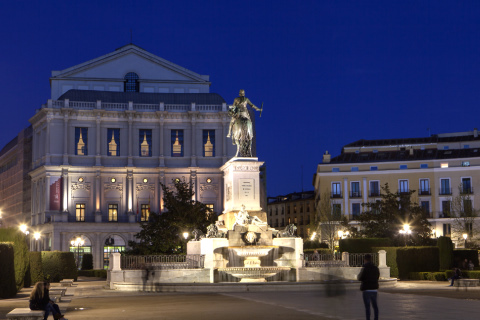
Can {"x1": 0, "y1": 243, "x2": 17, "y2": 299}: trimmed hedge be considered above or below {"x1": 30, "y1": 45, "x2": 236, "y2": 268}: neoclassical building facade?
below

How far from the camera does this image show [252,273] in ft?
116

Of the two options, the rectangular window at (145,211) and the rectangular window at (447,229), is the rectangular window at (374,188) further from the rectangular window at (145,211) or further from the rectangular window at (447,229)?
the rectangular window at (145,211)

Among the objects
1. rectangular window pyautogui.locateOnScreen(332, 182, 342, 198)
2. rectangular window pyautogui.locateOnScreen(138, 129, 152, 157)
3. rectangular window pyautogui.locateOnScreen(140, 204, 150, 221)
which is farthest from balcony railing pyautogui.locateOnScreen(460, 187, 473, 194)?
rectangular window pyautogui.locateOnScreen(138, 129, 152, 157)

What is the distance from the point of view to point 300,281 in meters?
35.1

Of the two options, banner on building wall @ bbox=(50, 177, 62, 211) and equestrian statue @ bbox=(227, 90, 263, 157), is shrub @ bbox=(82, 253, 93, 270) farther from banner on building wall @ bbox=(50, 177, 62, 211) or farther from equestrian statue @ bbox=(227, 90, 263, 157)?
equestrian statue @ bbox=(227, 90, 263, 157)

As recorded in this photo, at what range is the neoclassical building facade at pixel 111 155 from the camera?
312 feet

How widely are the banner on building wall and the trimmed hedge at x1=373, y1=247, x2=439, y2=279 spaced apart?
57.6 m

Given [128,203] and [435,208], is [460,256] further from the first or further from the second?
[128,203]

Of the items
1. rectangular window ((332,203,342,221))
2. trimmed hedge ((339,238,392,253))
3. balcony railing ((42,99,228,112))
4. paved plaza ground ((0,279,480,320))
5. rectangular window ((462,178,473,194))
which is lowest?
paved plaza ground ((0,279,480,320))

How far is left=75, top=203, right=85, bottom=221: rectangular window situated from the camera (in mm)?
96000

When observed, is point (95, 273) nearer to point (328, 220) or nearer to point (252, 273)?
point (328, 220)

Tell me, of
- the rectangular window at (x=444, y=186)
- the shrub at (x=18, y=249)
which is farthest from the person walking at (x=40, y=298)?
the rectangular window at (x=444, y=186)

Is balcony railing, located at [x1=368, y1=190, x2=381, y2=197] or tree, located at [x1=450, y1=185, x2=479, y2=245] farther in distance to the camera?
balcony railing, located at [x1=368, y1=190, x2=381, y2=197]

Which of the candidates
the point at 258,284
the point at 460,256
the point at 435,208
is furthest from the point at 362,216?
the point at 258,284
